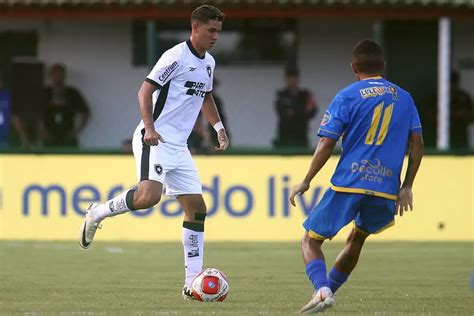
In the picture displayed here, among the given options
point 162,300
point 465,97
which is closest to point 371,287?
point 162,300

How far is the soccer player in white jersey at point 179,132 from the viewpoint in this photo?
10.3 meters

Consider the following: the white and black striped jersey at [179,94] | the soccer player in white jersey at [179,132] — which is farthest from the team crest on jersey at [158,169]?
the white and black striped jersey at [179,94]

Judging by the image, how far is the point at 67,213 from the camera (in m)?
17.4

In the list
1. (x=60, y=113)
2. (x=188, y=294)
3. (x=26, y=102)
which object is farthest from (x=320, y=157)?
(x=26, y=102)

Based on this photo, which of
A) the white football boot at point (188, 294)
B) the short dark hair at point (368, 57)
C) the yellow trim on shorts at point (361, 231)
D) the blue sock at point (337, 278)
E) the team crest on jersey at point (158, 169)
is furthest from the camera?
the team crest on jersey at point (158, 169)

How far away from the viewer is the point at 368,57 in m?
8.98

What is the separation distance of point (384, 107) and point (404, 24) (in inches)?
534

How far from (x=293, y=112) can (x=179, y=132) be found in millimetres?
9661

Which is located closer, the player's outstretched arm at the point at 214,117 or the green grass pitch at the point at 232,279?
the green grass pitch at the point at 232,279

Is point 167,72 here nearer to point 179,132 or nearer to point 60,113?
point 179,132

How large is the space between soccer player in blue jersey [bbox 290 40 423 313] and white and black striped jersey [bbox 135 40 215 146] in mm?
1782

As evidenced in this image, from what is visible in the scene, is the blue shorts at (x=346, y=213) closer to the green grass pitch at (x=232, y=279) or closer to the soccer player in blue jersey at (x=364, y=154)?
the soccer player in blue jersey at (x=364, y=154)

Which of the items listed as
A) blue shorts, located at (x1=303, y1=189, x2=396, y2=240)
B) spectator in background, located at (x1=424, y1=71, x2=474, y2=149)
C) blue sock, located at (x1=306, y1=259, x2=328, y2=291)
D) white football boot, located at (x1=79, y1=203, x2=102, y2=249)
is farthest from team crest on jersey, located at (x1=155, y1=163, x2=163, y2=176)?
spectator in background, located at (x1=424, y1=71, x2=474, y2=149)

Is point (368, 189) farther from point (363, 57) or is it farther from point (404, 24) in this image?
point (404, 24)
